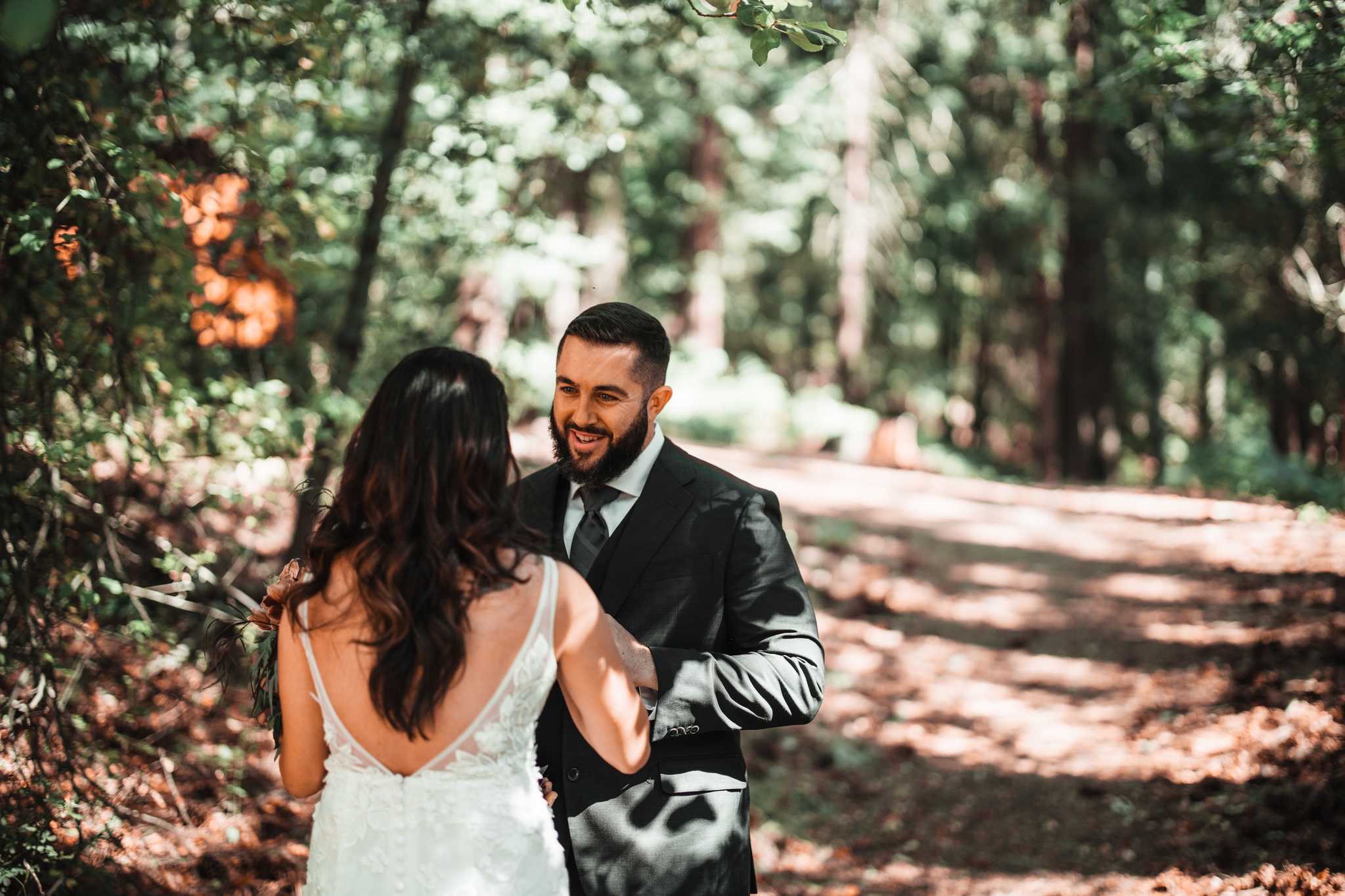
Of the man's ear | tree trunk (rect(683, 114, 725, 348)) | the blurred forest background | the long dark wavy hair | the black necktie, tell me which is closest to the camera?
the long dark wavy hair

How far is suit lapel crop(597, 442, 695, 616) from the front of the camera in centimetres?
284

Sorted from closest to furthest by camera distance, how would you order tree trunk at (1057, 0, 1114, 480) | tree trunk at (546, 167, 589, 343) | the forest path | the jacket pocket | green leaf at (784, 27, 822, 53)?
the jacket pocket → green leaf at (784, 27, 822, 53) → the forest path → tree trunk at (546, 167, 589, 343) → tree trunk at (1057, 0, 1114, 480)

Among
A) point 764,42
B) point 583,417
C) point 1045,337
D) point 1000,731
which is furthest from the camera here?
point 1045,337

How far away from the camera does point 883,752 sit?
7379 mm

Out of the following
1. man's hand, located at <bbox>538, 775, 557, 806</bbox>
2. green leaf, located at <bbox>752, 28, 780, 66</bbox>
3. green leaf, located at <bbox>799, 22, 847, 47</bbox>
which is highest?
green leaf, located at <bbox>799, 22, 847, 47</bbox>

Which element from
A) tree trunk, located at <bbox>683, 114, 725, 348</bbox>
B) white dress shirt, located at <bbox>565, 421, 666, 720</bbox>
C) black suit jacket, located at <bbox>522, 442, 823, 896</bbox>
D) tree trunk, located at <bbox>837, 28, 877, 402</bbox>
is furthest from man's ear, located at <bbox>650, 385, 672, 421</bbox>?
tree trunk, located at <bbox>683, 114, 725, 348</bbox>

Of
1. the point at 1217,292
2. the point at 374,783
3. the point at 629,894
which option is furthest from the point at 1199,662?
the point at 1217,292

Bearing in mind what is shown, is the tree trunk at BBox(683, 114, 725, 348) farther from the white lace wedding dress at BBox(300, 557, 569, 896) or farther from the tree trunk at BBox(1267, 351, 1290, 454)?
the white lace wedding dress at BBox(300, 557, 569, 896)

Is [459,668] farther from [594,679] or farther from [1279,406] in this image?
[1279,406]

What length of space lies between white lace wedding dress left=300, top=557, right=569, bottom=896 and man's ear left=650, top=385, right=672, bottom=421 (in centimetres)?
93

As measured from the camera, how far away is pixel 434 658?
2.11m

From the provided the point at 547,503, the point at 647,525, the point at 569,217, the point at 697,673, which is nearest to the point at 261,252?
the point at 547,503

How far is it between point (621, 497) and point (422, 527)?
0.89 meters

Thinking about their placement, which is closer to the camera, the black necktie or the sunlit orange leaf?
the black necktie
